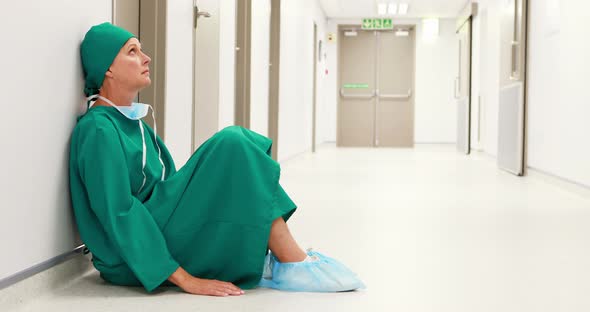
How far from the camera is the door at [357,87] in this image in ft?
54.8

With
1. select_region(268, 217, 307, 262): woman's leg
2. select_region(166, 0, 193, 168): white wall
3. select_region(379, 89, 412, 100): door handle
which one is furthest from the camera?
select_region(379, 89, 412, 100): door handle

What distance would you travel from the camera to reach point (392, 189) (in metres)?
6.43

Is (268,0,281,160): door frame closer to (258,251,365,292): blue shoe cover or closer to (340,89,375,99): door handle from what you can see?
(258,251,365,292): blue shoe cover

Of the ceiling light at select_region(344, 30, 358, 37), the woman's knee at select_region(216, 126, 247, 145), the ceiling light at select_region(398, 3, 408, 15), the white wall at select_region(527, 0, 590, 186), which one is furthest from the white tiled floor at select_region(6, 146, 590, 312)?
the ceiling light at select_region(344, 30, 358, 37)

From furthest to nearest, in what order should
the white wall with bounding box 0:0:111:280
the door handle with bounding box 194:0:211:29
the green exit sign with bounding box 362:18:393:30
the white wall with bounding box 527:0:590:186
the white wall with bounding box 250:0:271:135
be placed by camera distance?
the green exit sign with bounding box 362:18:393:30 < the white wall with bounding box 250:0:271:135 < the white wall with bounding box 527:0:590:186 < the door handle with bounding box 194:0:211:29 < the white wall with bounding box 0:0:111:280

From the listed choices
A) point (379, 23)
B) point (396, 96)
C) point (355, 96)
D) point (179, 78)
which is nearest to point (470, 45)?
point (379, 23)

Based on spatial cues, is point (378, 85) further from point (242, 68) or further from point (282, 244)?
point (282, 244)

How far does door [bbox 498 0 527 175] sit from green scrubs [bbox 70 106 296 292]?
6418 millimetres

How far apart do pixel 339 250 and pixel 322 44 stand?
12512mm

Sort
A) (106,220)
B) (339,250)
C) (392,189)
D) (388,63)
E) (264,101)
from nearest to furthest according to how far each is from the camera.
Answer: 1. (106,220)
2. (339,250)
3. (392,189)
4. (264,101)
5. (388,63)

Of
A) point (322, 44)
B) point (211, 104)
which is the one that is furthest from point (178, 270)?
point (322, 44)

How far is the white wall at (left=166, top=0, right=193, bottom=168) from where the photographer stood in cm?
404

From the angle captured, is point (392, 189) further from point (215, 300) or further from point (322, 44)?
point (322, 44)

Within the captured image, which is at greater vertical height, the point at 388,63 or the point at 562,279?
the point at 388,63
